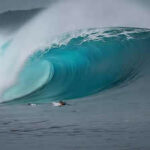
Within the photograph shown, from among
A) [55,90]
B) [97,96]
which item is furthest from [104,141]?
[55,90]

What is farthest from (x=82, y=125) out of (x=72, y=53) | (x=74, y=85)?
(x=72, y=53)

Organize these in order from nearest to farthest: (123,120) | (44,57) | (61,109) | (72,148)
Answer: (72,148)
(123,120)
(61,109)
(44,57)

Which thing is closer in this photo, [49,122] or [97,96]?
[49,122]

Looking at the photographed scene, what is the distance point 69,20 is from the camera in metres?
14.4

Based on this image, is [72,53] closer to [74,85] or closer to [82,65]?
[82,65]

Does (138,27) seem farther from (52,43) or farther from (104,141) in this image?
(104,141)

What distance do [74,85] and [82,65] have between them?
108cm

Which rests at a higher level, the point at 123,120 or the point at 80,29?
the point at 80,29

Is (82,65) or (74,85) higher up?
(82,65)

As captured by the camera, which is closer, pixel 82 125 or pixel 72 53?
pixel 82 125

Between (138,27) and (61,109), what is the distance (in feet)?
18.4

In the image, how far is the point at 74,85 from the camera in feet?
36.4

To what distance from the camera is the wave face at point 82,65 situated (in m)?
10.8

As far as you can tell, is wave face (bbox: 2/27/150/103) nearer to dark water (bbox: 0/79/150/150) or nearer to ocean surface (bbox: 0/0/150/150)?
ocean surface (bbox: 0/0/150/150)
